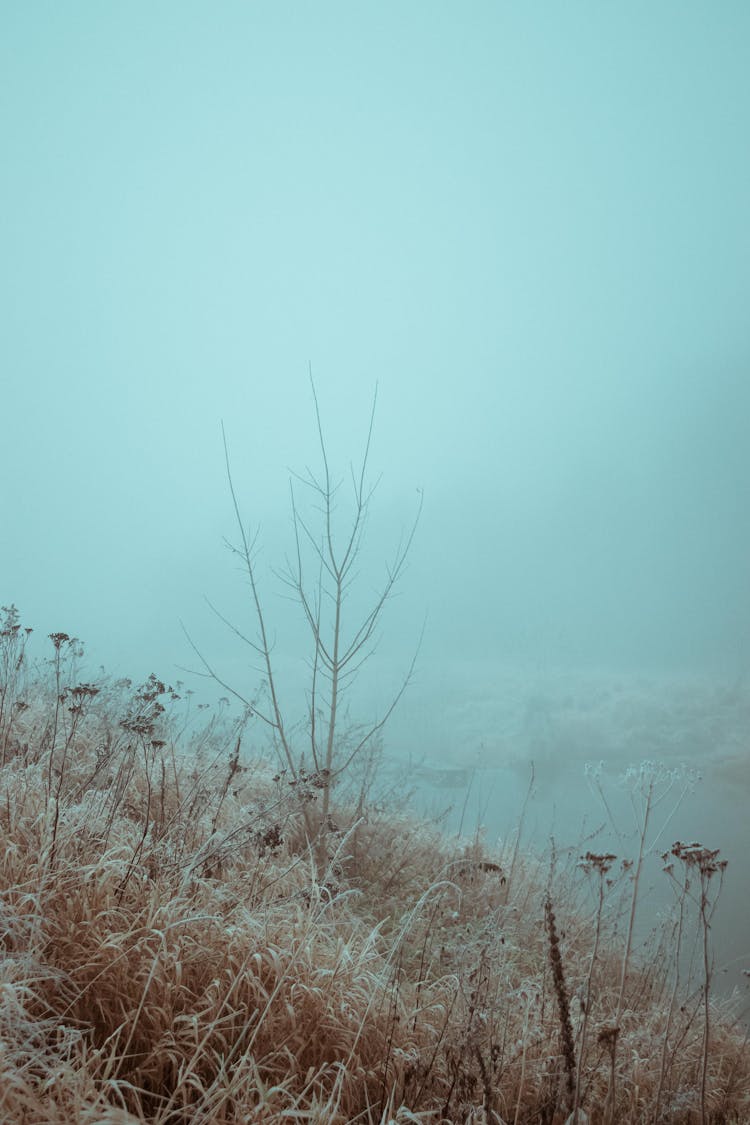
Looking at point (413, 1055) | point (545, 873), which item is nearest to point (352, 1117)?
point (413, 1055)

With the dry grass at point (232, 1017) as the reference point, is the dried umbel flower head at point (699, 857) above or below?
above

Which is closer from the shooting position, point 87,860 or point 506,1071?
point 506,1071

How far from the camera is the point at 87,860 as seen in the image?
2.70 metres

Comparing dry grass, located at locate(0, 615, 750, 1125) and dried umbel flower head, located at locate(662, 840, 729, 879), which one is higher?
dried umbel flower head, located at locate(662, 840, 729, 879)

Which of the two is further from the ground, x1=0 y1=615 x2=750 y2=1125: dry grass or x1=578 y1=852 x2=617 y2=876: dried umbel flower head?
x1=578 y1=852 x2=617 y2=876: dried umbel flower head

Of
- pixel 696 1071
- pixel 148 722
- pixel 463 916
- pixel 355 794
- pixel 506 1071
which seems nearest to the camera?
pixel 506 1071

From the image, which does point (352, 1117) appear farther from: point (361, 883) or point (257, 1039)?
point (361, 883)

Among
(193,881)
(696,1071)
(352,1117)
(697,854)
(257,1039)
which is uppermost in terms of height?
(697,854)

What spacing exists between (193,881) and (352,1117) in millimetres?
1051

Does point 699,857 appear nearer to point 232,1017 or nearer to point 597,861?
point 597,861

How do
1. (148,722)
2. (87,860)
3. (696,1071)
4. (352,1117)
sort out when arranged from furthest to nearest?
1. (696,1071)
2. (148,722)
3. (87,860)
4. (352,1117)

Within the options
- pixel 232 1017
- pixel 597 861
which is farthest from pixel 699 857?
pixel 232 1017

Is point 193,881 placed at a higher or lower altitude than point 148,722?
lower

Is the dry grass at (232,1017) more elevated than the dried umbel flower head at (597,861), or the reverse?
the dried umbel flower head at (597,861)
